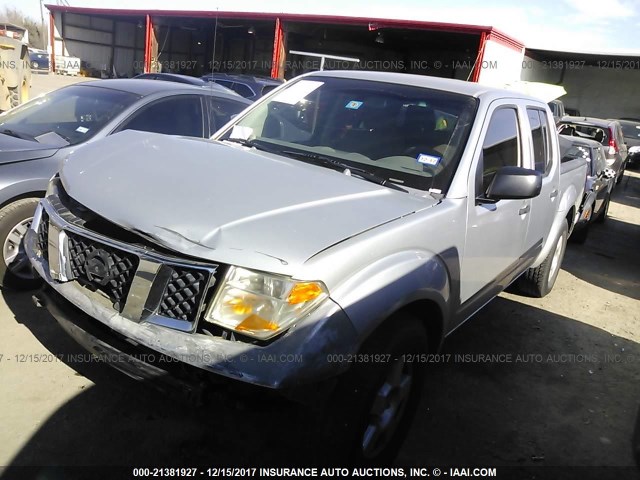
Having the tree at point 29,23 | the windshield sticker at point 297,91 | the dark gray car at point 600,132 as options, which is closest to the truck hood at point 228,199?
the windshield sticker at point 297,91

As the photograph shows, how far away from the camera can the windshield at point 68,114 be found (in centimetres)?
438

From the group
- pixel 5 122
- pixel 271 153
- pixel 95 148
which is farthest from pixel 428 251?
pixel 5 122

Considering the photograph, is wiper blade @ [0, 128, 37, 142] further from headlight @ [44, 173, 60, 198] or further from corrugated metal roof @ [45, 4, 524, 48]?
corrugated metal roof @ [45, 4, 524, 48]

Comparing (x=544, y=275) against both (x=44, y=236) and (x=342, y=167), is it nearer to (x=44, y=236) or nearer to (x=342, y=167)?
(x=342, y=167)

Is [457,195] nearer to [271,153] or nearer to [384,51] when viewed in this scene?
[271,153]

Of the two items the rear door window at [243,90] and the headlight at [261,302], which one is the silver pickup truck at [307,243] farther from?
the rear door window at [243,90]

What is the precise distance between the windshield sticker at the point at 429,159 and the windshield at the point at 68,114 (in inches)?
109

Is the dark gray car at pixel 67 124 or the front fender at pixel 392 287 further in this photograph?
the dark gray car at pixel 67 124

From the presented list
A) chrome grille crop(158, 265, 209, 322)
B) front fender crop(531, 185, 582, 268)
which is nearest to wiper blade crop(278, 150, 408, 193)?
chrome grille crop(158, 265, 209, 322)

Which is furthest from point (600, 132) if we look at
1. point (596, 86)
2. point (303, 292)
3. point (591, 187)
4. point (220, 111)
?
point (596, 86)

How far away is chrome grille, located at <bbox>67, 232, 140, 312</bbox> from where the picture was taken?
88.4 inches

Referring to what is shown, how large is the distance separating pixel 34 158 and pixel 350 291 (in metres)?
3.00

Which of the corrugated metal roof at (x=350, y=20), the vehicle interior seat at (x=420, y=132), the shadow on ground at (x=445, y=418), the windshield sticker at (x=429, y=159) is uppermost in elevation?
the corrugated metal roof at (x=350, y=20)

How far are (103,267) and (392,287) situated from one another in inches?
49.2
